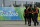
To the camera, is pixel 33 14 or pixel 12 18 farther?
pixel 12 18

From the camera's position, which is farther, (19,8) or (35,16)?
(19,8)

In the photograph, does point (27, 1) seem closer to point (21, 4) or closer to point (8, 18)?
point (21, 4)

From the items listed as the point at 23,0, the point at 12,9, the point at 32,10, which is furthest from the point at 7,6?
the point at 32,10

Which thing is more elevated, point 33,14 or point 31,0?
point 31,0

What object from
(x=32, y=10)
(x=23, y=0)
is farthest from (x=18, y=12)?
(x=32, y=10)

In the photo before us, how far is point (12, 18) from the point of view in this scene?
48.5 feet

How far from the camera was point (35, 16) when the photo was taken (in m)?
10.4

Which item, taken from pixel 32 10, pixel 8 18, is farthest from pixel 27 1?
pixel 32 10

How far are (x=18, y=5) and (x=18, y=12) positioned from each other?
0.82 metres

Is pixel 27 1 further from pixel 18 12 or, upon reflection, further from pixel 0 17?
pixel 0 17

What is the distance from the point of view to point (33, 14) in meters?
10.4

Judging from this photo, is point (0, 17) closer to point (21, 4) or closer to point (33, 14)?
point (21, 4)

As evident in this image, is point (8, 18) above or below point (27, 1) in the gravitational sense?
below

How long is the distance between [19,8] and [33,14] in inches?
183
